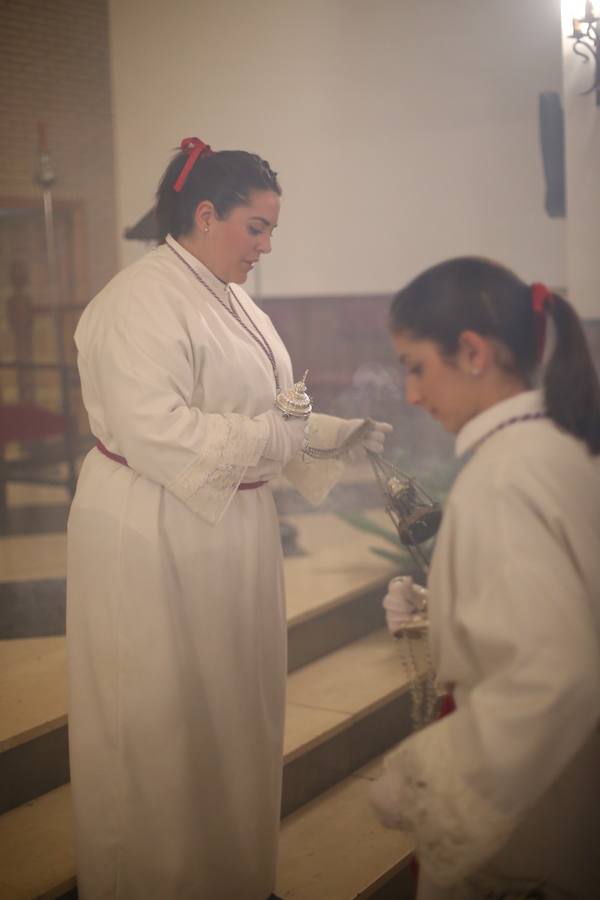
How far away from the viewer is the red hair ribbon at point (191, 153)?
2.19 metres

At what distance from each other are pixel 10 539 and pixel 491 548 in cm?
408

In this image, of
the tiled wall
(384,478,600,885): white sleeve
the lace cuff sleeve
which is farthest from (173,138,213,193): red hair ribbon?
the tiled wall

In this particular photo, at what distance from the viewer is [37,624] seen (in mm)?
3703

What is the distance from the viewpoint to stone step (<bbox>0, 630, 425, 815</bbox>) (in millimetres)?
2742

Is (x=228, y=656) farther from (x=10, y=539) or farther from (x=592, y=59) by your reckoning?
(x=10, y=539)

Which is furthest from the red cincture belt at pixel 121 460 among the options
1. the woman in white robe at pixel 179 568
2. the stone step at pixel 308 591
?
the stone step at pixel 308 591

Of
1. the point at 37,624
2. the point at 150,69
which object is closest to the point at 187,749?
the point at 37,624

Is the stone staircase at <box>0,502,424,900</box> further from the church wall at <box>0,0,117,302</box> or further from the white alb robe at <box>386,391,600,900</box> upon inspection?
the church wall at <box>0,0,117,302</box>

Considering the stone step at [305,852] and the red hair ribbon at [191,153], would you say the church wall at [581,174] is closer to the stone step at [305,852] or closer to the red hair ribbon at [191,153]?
the red hair ribbon at [191,153]

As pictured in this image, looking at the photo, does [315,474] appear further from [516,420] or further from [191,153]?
[516,420]

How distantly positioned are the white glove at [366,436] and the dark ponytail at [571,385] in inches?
38.6

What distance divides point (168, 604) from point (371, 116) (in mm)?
3718

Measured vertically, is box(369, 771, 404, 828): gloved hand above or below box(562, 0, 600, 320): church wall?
below

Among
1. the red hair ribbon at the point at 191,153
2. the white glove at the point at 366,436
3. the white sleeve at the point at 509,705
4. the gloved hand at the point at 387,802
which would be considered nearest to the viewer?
the white sleeve at the point at 509,705
